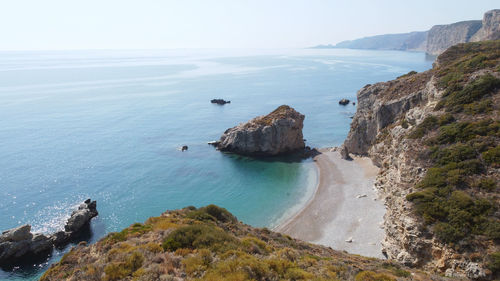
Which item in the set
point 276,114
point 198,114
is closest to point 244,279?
point 276,114

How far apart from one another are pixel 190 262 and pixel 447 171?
2594 cm

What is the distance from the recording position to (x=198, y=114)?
99250mm

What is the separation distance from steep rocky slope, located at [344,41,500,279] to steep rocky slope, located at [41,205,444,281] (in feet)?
17.1

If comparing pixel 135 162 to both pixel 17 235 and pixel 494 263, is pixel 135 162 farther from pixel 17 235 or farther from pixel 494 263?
pixel 494 263

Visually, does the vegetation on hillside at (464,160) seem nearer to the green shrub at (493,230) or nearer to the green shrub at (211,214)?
the green shrub at (493,230)

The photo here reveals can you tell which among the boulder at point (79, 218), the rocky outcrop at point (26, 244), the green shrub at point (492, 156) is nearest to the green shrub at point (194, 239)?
the rocky outcrop at point (26, 244)

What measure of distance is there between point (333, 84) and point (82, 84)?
137 m

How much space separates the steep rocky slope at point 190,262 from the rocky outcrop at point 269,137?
4255cm

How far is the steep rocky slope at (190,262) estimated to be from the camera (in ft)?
44.6

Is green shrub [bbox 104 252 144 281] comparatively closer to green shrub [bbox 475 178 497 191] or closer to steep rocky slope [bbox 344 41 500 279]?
steep rocky slope [bbox 344 41 500 279]

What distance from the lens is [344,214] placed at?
39250 mm

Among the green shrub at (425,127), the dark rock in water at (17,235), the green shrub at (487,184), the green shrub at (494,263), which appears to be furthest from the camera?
the green shrub at (425,127)

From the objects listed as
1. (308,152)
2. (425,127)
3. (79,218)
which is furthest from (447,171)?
(79,218)

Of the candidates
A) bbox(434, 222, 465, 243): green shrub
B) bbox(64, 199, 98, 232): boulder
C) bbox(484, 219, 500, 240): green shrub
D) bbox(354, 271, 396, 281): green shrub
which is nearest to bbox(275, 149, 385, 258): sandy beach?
bbox(434, 222, 465, 243): green shrub
